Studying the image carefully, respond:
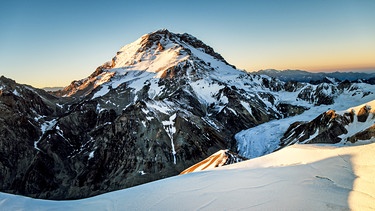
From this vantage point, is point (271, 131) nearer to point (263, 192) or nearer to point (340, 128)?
point (340, 128)

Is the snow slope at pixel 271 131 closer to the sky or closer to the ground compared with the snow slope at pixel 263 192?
closer to the ground

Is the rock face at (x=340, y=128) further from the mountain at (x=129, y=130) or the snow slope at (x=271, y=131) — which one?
the mountain at (x=129, y=130)

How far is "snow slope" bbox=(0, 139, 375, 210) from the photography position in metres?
11.0

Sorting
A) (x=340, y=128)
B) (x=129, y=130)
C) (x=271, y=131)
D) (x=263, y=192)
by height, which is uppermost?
(x=263, y=192)

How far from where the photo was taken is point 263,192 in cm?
1225

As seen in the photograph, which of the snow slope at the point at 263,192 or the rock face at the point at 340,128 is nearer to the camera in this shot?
the snow slope at the point at 263,192

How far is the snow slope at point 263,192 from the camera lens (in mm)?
10961

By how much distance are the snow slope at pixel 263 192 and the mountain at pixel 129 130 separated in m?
89.0

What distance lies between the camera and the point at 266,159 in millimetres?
20781

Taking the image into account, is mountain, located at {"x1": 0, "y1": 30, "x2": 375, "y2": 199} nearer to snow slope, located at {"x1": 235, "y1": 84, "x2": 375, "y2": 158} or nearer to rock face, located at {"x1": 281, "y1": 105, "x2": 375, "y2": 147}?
snow slope, located at {"x1": 235, "y1": 84, "x2": 375, "y2": 158}

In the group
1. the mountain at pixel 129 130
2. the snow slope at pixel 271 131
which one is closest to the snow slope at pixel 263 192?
the snow slope at pixel 271 131

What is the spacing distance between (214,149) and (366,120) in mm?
54827

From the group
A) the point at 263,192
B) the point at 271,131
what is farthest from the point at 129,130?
the point at 263,192

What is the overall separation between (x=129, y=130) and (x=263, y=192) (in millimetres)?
106657
